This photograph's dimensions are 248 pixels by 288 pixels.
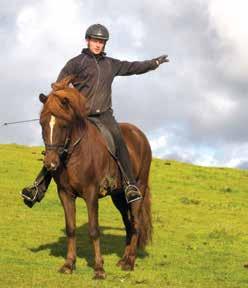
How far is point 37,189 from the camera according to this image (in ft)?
40.1

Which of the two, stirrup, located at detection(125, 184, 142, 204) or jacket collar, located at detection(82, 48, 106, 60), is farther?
stirrup, located at detection(125, 184, 142, 204)

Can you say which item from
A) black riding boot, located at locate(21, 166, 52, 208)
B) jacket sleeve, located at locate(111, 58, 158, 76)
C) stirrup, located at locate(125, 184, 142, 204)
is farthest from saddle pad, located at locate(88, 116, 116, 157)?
black riding boot, located at locate(21, 166, 52, 208)

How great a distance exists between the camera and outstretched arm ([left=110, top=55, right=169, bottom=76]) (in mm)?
12912

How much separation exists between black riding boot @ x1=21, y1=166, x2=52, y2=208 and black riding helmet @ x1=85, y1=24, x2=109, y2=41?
285 cm

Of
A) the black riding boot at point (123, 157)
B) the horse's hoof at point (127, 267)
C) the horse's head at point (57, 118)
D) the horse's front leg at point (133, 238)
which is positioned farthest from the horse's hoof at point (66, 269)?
the horse's head at point (57, 118)

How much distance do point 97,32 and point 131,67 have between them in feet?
4.35

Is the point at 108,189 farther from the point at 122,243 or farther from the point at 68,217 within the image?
the point at 122,243

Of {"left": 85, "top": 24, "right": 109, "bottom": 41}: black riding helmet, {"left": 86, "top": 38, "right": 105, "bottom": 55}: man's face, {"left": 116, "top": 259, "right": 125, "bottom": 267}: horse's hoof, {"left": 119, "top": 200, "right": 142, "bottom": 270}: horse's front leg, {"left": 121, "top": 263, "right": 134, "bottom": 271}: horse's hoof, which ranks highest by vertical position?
{"left": 85, "top": 24, "right": 109, "bottom": 41}: black riding helmet

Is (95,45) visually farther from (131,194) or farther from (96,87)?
(131,194)

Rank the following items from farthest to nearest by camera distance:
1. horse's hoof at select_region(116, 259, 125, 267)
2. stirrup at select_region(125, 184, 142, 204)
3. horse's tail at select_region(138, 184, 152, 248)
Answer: horse's tail at select_region(138, 184, 152, 248) < horse's hoof at select_region(116, 259, 125, 267) < stirrup at select_region(125, 184, 142, 204)

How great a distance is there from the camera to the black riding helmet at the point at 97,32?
1226 centimetres

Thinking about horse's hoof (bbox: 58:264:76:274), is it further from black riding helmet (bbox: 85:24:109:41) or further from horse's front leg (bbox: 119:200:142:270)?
black riding helmet (bbox: 85:24:109:41)

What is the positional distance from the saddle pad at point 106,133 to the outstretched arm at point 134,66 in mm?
1214

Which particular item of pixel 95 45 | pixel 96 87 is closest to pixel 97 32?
pixel 95 45
